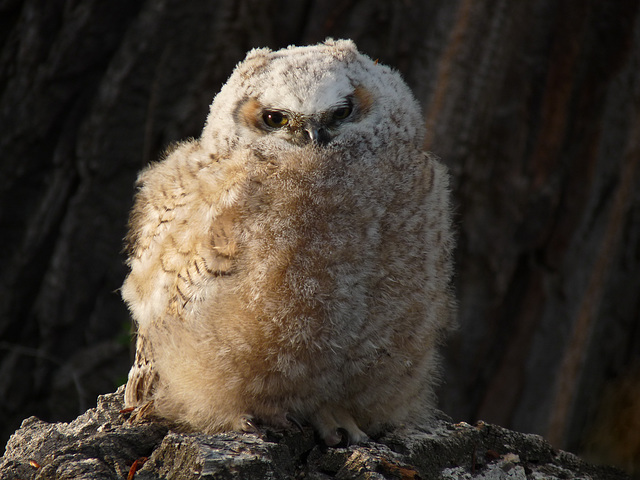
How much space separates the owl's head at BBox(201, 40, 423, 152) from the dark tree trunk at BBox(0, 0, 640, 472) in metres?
1.63

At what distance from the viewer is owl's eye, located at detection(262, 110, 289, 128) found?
6.58 feet

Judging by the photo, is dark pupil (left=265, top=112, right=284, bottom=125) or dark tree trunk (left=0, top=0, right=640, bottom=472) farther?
dark tree trunk (left=0, top=0, right=640, bottom=472)

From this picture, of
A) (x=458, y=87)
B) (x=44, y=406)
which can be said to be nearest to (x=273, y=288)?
(x=458, y=87)

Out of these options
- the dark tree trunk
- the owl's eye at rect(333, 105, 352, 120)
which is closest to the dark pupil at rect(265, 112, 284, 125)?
the owl's eye at rect(333, 105, 352, 120)

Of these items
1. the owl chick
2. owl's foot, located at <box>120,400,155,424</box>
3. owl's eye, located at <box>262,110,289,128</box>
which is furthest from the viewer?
owl's foot, located at <box>120,400,155,424</box>

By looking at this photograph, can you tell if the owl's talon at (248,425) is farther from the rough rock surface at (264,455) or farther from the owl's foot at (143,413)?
the owl's foot at (143,413)

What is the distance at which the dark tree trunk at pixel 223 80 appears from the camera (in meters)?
3.59

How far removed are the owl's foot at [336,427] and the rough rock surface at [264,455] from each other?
35 millimetres

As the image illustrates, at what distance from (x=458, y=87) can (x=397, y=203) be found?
6.68ft

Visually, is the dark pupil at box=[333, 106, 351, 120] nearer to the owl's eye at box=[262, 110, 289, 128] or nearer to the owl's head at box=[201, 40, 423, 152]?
the owl's head at box=[201, 40, 423, 152]

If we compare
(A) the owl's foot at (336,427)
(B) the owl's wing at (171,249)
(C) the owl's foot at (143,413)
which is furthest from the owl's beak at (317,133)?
(C) the owl's foot at (143,413)

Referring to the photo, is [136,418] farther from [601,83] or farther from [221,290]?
[601,83]

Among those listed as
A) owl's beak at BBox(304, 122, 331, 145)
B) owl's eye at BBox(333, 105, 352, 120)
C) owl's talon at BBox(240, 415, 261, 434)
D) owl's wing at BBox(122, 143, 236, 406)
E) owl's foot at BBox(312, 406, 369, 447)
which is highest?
owl's eye at BBox(333, 105, 352, 120)

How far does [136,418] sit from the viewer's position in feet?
7.03
